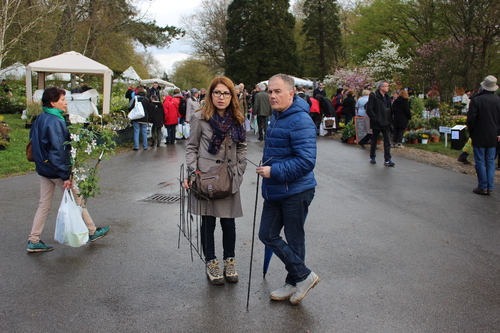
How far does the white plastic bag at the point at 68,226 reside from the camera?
4703 mm

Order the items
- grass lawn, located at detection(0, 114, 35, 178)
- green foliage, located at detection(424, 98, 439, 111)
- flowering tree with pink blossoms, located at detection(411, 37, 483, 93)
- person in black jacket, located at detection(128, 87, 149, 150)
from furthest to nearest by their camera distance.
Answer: flowering tree with pink blossoms, located at detection(411, 37, 483, 93) → green foliage, located at detection(424, 98, 439, 111) → person in black jacket, located at detection(128, 87, 149, 150) → grass lawn, located at detection(0, 114, 35, 178)

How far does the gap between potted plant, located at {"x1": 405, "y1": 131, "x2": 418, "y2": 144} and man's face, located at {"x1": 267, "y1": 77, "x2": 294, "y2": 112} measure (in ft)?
39.7

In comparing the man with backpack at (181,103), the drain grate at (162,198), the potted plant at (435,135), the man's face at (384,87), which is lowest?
the drain grate at (162,198)

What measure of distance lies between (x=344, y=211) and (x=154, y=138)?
31.4 feet

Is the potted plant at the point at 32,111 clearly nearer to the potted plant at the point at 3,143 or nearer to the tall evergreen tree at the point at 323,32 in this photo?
the potted plant at the point at 3,143

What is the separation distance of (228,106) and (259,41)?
4936 centimetres

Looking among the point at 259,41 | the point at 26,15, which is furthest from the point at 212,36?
the point at 26,15

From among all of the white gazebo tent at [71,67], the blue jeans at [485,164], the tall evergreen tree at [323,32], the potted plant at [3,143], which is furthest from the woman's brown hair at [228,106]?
the tall evergreen tree at [323,32]

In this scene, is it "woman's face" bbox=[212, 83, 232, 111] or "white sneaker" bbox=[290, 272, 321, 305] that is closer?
"white sneaker" bbox=[290, 272, 321, 305]

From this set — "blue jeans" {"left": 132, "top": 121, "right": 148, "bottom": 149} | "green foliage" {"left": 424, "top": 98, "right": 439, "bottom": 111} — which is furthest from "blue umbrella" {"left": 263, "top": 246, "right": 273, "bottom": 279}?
"green foliage" {"left": 424, "top": 98, "right": 439, "bottom": 111}

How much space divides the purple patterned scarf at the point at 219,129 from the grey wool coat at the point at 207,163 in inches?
2.2

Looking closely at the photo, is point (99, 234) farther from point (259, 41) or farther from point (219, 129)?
point (259, 41)

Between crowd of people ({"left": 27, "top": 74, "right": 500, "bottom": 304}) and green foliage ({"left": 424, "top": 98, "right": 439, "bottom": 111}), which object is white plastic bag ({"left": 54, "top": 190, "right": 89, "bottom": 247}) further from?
green foliage ({"left": 424, "top": 98, "right": 439, "bottom": 111})

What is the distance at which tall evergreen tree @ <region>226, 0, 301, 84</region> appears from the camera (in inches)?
1993
